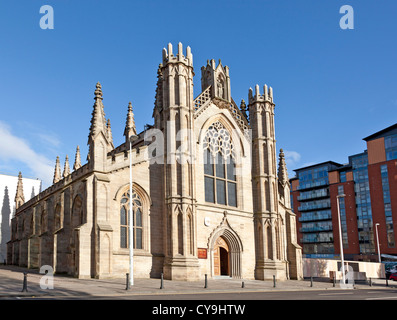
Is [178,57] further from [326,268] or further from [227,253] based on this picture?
[326,268]

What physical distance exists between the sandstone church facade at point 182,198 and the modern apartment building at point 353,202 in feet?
202

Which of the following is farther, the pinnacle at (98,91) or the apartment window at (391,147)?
the apartment window at (391,147)

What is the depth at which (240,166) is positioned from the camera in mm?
38625

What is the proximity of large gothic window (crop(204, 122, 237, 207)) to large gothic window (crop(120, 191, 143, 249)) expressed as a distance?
21.2ft

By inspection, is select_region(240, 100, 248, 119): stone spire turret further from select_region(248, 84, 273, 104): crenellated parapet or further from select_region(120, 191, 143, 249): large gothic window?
select_region(120, 191, 143, 249): large gothic window

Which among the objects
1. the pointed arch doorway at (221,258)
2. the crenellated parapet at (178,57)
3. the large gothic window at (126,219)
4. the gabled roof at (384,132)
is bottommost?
the pointed arch doorway at (221,258)

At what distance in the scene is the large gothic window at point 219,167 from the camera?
3578 cm

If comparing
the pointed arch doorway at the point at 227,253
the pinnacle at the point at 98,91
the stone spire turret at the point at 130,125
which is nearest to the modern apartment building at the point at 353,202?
the pointed arch doorway at the point at 227,253

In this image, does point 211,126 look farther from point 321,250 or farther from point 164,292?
point 321,250

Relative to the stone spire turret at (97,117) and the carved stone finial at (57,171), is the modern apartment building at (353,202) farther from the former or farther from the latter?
the stone spire turret at (97,117)

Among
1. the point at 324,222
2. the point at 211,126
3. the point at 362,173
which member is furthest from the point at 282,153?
the point at 324,222

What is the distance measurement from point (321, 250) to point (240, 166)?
8448 cm

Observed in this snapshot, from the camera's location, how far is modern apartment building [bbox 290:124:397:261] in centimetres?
9475

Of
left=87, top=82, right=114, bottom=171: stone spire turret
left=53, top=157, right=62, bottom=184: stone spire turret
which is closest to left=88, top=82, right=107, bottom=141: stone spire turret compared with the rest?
left=87, top=82, right=114, bottom=171: stone spire turret
